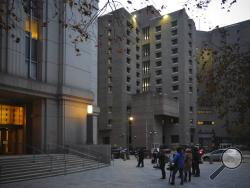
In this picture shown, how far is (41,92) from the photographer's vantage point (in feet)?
108

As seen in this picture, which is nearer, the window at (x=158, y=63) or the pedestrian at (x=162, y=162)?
the pedestrian at (x=162, y=162)

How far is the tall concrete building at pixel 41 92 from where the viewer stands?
3225cm

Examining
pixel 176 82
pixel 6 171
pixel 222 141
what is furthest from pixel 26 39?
pixel 222 141

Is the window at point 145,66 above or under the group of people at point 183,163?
above

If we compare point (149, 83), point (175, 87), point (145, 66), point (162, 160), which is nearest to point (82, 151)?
point (162, 160)

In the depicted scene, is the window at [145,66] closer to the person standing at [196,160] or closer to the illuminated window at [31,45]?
the illuminated window at [31,45]

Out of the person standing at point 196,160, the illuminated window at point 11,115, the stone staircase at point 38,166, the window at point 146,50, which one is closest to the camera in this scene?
the stone staircase at point 38,166

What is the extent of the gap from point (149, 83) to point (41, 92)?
230ft

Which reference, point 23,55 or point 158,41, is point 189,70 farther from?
point 23,55

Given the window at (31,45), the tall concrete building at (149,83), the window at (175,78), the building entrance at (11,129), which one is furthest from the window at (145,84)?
the window at (31,45)

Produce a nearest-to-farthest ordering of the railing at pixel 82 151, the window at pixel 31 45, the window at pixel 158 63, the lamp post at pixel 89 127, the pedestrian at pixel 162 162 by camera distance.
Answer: the pedestrian at pixel 162 162, the railing at pixel 82 151, the window at pixel 31 45, the lamp post at pixel 89 127, the window at pixel 158 63

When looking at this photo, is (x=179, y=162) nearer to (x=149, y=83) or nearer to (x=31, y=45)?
(x=31, y=45)

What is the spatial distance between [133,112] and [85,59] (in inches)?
1748

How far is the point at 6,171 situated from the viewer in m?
21.9
